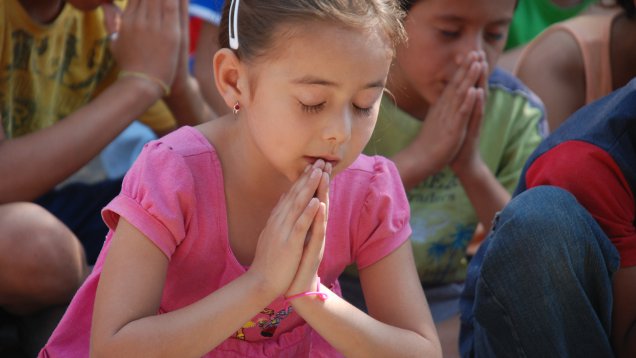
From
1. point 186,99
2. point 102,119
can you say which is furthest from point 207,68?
point 102,119

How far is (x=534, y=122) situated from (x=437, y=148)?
0.38 metres

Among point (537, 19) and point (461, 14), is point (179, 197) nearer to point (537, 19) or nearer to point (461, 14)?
point (461, 14)

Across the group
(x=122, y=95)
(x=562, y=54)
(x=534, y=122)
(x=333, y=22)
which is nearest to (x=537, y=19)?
(x=562, y=54)

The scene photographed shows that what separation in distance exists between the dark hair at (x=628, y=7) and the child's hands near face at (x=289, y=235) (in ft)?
5.16

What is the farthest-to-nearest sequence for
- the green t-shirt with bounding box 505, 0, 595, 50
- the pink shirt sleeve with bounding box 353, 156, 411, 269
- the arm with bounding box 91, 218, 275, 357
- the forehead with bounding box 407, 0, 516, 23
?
the green t-shirt with bounding box 505, 0, 595, 50 < the forehead with bounding box 407, 0, 516, 23 < the pink shirt sleeve with bounding box 353, 156, 411, 269 < the arm with bounding box 91, 218, 275, 357

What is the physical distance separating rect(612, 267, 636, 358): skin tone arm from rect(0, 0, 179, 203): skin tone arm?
1314mm

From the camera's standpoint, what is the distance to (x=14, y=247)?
2.15 meters

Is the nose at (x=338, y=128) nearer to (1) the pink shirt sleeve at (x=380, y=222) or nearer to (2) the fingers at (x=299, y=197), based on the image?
(2) the fingers at (x=299, y=197)

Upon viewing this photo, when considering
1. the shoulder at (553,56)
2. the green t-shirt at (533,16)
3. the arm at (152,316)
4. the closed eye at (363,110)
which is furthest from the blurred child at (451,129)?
the green t-shirt at (533,16)

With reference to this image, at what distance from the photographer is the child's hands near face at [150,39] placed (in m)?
2.61

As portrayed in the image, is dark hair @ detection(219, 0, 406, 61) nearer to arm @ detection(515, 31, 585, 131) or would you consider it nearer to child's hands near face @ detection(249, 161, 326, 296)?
child's hands near face @ detection(249, 161, 326, 296)

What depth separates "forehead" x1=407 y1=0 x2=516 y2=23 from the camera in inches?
97.4

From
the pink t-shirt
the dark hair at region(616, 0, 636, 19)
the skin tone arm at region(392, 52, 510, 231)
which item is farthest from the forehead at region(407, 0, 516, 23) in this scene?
the pink t-shirt

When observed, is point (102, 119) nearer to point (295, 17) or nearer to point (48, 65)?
point (48, 65)
